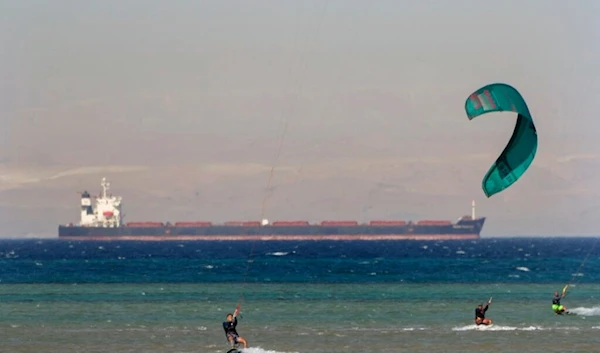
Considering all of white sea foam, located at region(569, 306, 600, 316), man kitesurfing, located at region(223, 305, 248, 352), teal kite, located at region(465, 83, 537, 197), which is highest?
teal kite, located at region(465, 83, 537, 197)

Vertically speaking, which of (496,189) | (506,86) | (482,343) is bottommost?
(482,343)

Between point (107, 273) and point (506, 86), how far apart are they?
2301 inches

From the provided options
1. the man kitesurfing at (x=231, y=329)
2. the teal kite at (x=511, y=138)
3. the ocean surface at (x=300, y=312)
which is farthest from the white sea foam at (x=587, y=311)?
the man kitesurfing at (x=231, y=329)

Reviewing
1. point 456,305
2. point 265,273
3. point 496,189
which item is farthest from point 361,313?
point 265,273

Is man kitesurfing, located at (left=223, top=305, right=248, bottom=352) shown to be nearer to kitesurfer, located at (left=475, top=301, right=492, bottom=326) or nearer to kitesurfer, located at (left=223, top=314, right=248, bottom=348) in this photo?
kitesurfer, located at (left=223, top=314, right=248, bottom=348)

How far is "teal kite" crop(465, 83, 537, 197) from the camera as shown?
35906 mm

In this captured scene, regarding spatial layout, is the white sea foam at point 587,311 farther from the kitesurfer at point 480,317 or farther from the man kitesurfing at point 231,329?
the man kitesurfing at point 231,329

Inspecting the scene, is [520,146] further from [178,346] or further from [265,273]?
[265,273]

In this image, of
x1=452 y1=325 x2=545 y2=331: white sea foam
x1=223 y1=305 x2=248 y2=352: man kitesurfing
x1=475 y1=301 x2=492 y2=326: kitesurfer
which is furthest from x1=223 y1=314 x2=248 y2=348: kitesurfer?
x1=475 y1=301 x2=492 y2=326: kitesurfer

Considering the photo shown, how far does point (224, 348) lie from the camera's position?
37.9 m

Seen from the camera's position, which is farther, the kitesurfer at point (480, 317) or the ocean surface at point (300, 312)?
the kitesurfer at point (480, 317)

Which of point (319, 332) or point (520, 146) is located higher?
point (520, 146)

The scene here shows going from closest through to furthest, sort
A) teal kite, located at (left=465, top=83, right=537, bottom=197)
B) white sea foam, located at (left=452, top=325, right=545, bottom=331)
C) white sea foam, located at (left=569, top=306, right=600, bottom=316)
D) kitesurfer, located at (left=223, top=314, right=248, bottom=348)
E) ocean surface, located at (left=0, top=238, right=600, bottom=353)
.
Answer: kitesurfer, located at (left=223, top=314, right=248, bottom=348)
teal kite, located at (left=465, top=83, right=537, bottom=197)
ocean surface, located at (left=0, top=238, right=600, bottom=353)
white sea foam, located at (left=452, top=325, right=545, bottom=331)
white sea foam, located at (left=569, top=306, right=600, bottom=316)

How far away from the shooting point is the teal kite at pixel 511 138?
118 ft
